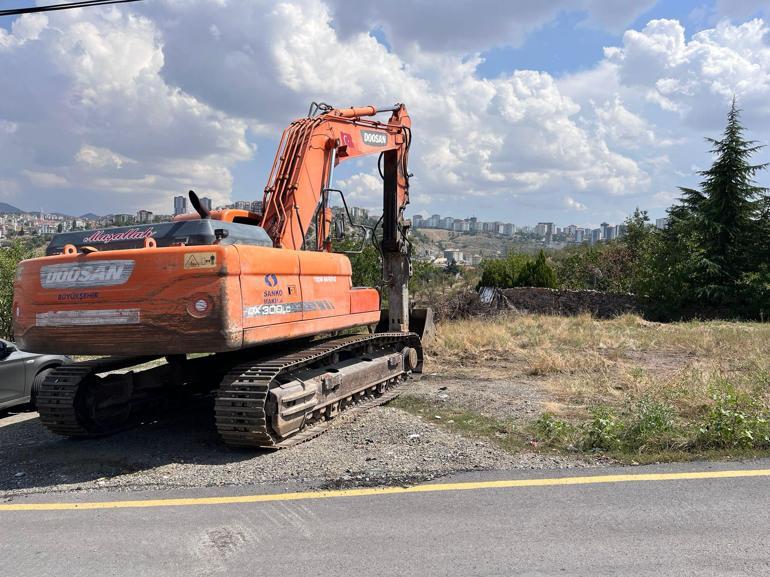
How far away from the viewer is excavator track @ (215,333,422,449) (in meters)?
6.14

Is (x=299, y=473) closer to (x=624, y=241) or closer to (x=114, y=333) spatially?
(x=114, y=333)

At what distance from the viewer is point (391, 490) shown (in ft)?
16.9

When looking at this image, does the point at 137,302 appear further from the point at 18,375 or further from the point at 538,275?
the point at 538,275

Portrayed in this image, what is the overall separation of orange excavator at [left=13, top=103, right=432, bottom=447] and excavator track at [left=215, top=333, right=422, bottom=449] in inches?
0.6

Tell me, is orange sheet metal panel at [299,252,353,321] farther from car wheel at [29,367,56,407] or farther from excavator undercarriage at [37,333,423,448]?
car wheel at [29,367,56,407]

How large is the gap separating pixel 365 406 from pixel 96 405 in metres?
3.27

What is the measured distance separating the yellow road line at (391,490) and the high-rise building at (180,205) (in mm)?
4573

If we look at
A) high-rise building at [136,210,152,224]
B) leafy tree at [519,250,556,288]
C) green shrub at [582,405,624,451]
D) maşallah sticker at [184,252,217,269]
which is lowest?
green shrub at [582,405,624,451]

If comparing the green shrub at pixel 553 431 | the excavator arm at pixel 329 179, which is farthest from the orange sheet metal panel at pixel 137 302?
the green shrub at pixel 553 431

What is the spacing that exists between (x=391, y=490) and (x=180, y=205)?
5591mm

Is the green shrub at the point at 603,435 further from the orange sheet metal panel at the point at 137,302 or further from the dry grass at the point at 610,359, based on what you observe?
the orange sheet metal panel at the point at 137,302

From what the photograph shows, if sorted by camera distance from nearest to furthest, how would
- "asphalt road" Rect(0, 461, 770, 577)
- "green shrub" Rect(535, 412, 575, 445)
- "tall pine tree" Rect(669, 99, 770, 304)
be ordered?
"asphalt road" Rect(0, 461, 770, 577) → "green shrub" Rect(535, 412, 575, 445) → "tall pine tree" Rect(669, 99, 770, 304)

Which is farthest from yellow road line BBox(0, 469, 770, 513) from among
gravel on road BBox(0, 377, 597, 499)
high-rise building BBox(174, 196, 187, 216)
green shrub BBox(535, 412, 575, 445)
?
high-rise building BBox(174, 196, 187, 216)

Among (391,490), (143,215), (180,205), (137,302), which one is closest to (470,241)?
(143,215)
